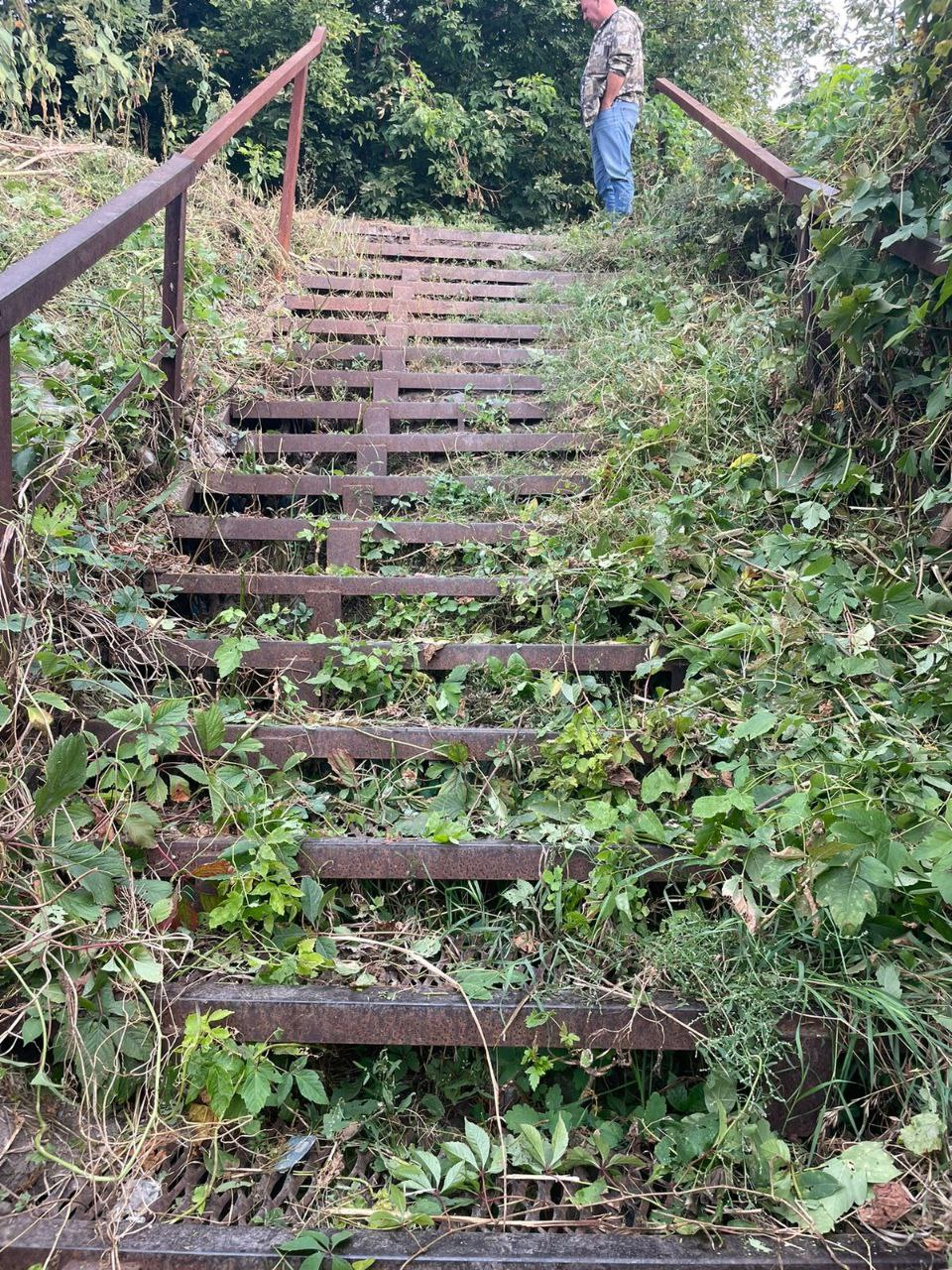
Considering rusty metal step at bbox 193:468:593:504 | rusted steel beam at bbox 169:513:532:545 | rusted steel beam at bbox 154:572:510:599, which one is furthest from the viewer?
rusty metal step at bbox 193:468:593:504

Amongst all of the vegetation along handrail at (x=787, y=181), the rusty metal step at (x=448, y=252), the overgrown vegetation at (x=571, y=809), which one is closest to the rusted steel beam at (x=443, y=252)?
the rusty metal step at (x=448, y=252)

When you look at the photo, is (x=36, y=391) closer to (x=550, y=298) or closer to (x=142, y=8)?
(x=550, y=298)

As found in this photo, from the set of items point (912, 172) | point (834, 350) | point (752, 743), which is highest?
point (912, 172)

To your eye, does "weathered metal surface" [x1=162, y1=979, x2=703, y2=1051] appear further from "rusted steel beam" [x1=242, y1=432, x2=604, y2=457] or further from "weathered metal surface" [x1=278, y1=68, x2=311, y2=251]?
"weathered metal surface" [x1=278, y1=68, x2=311, y2=251]

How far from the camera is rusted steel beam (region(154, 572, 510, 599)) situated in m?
2.54

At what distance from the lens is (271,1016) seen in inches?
64.7

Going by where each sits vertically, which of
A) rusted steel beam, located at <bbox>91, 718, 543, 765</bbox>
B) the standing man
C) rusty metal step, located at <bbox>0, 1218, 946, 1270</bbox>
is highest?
the standing man

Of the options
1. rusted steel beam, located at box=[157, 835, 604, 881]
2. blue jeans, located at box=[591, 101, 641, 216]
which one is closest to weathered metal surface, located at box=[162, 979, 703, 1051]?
rusted steel beam, located at box=[157, 835, 604, 881]

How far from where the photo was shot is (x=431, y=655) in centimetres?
238

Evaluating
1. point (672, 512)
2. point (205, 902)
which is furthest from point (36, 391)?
point (672, 512)

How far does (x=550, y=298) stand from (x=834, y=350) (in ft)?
7.97

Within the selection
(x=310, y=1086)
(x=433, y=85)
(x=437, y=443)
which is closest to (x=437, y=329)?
(x=437, y=443)

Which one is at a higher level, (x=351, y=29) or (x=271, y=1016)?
(x=351, y=29)

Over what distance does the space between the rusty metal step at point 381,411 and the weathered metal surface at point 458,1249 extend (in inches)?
108
